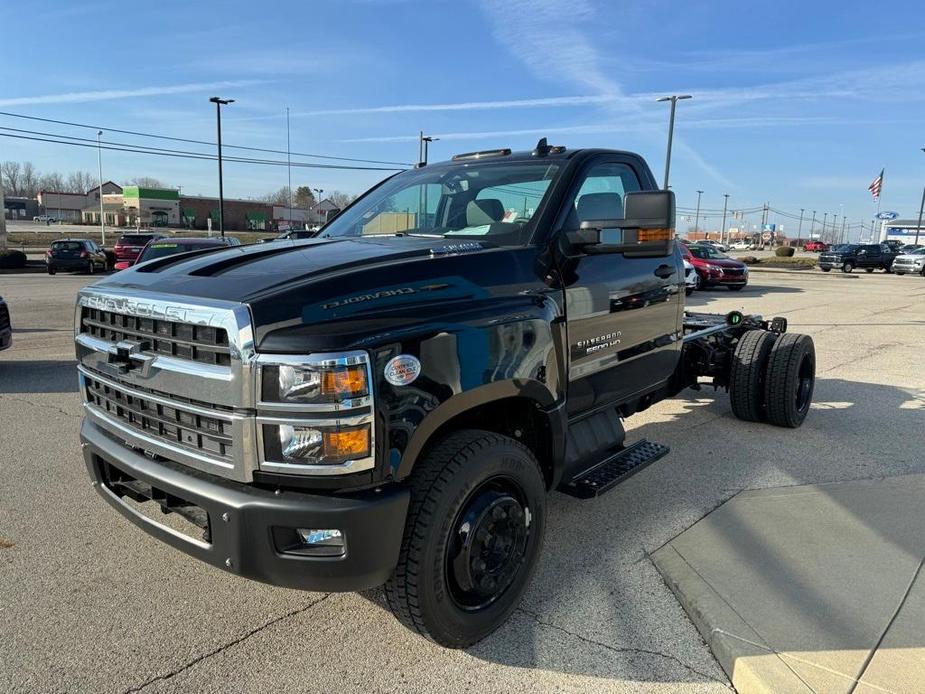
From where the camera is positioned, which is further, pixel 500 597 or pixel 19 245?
pixel 19 245

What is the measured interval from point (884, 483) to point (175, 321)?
4.44 meters

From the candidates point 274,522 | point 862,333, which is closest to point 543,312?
point 274,522

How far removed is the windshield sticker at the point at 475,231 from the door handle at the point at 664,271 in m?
1.30

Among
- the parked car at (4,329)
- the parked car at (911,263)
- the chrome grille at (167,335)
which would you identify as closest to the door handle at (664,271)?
the chrome grille at (167,335)

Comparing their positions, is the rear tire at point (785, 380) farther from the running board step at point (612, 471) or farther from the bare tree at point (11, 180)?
the bare tree at point (11, 180)

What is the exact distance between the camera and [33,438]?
17.5 ft

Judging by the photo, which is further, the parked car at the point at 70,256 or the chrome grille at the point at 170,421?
the parked car at the point at 70,256

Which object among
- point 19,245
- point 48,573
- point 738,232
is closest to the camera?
point 48,573

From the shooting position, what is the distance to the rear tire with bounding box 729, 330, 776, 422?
5762mm

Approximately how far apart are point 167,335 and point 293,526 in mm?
861

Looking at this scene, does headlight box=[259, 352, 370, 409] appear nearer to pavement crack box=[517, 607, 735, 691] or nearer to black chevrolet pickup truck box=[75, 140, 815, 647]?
black chevrolet pickup truck box=[75, 140, 815, 647]

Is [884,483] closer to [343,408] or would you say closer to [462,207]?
[462,207]

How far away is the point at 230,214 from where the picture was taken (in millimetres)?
90125

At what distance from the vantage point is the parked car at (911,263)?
35.1 metres
